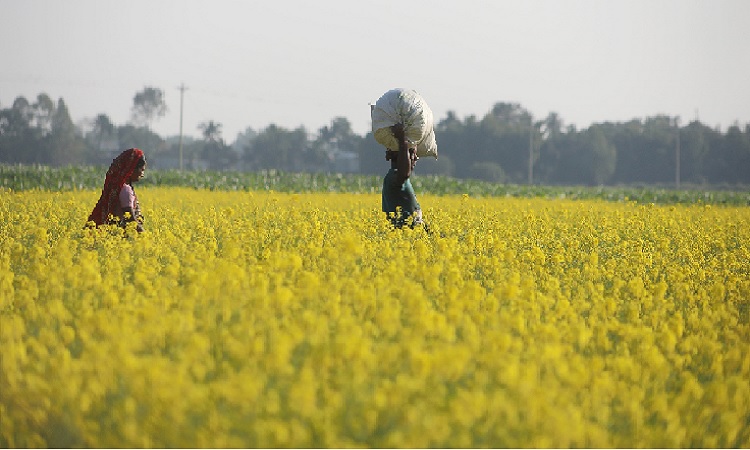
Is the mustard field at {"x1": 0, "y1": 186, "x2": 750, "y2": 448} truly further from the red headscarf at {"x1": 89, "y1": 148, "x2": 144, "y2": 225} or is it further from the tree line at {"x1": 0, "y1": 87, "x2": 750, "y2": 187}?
the tree line at {"x1": 0, "y1": 87, "x2": 750, "y2": 187}

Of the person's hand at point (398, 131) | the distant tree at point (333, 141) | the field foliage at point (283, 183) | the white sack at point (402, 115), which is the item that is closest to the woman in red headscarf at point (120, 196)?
the white sack at point (402, 115)

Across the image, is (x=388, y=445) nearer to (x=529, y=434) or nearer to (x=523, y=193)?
(x=529, y=434)

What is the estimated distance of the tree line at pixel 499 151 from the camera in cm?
6250

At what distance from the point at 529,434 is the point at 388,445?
0.49m

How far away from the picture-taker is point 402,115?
23.8ft

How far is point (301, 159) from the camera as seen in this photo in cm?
7462

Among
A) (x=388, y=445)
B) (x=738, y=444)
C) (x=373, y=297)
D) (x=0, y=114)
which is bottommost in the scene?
(x=738, y=444)

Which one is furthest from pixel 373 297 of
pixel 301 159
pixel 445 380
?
pixel 301 159

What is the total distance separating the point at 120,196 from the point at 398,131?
2824mm

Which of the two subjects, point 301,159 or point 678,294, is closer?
point 678,294

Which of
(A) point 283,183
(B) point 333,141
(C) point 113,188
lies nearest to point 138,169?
(C) point 113,188

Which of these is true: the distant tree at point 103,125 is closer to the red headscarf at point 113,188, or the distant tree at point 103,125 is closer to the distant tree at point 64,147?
the distant tree at point 64,147

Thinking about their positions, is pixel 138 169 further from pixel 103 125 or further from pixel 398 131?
pixel 103 125

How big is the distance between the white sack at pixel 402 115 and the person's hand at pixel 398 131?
5 centimetres
